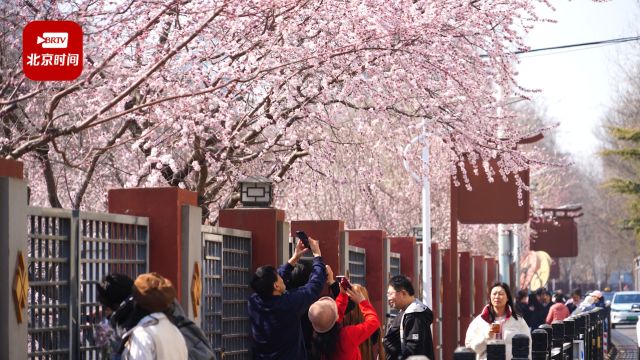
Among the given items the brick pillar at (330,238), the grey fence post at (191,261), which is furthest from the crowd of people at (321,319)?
the brick pillar at (330,238)

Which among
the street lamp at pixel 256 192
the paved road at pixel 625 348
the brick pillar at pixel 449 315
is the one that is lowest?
the paved road at pixel 625 348

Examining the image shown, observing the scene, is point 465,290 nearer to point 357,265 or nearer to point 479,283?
point 479,283

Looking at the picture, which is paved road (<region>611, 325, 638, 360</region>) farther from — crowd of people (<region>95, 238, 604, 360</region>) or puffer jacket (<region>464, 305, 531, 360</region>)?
crowd of people (<region>95, 238, 604, 360</region>)

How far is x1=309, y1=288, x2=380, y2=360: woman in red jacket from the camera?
10.3m

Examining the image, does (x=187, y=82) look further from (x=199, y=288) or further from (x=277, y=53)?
(x=199, y=288)

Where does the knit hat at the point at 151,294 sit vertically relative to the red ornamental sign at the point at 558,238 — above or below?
below

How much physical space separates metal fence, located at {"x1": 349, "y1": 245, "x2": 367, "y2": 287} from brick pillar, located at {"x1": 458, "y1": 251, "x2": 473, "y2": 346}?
36.0 feet

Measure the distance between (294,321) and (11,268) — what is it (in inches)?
110

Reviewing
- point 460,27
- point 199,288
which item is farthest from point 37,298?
point 460,27

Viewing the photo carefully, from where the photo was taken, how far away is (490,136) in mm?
16547

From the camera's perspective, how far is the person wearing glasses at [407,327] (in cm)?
→ 1122

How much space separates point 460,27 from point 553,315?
1181cm

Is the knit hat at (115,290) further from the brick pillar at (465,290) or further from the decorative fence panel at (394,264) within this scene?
the brick pillar at (465,290)

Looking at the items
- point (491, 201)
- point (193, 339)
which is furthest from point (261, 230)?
point (491, 201)
